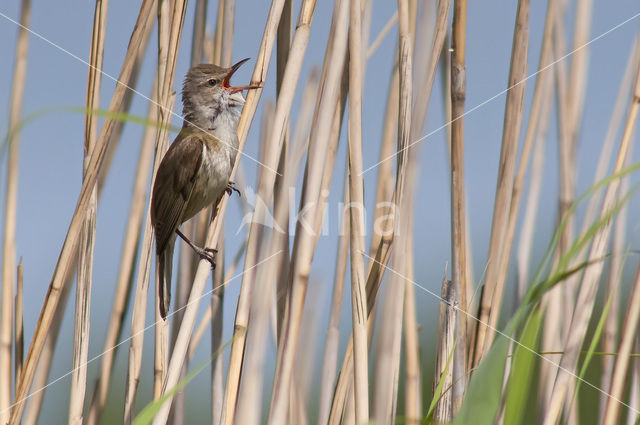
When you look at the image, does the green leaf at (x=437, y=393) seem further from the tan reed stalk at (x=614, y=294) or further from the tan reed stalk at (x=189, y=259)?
the tan reed stalk at (x=189, y=259)

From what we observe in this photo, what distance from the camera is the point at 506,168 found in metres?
0.95

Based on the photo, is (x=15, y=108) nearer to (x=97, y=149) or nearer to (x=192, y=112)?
(x=97, y=149)

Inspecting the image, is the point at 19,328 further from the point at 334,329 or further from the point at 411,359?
the point at 411,359

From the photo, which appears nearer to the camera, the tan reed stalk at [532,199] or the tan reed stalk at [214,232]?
the tan reed stalk at [214,232]

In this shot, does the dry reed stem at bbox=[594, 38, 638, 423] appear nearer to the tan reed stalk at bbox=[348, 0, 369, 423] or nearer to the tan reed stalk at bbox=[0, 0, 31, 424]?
the tan reed stalk at bbox=[348, 0, 369, 423]

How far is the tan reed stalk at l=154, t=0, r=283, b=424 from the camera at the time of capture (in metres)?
0.86

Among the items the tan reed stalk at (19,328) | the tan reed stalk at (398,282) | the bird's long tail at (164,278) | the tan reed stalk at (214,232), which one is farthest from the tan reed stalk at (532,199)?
the tan reed stalk at (19,328)

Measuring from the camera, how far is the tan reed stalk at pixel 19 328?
99cm

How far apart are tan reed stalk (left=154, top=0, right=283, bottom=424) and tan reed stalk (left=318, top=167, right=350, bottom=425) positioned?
158 mm

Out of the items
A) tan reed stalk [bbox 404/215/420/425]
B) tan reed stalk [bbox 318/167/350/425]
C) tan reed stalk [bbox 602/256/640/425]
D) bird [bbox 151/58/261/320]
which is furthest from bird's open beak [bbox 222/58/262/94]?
tan reed stalk [bbox 602/256/640/425]

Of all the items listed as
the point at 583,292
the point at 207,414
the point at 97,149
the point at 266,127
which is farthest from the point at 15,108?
the point at 583,292

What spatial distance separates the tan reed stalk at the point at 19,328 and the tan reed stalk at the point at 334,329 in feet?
1.61

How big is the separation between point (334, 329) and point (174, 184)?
1.15 ft

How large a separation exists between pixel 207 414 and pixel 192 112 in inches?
19.8
